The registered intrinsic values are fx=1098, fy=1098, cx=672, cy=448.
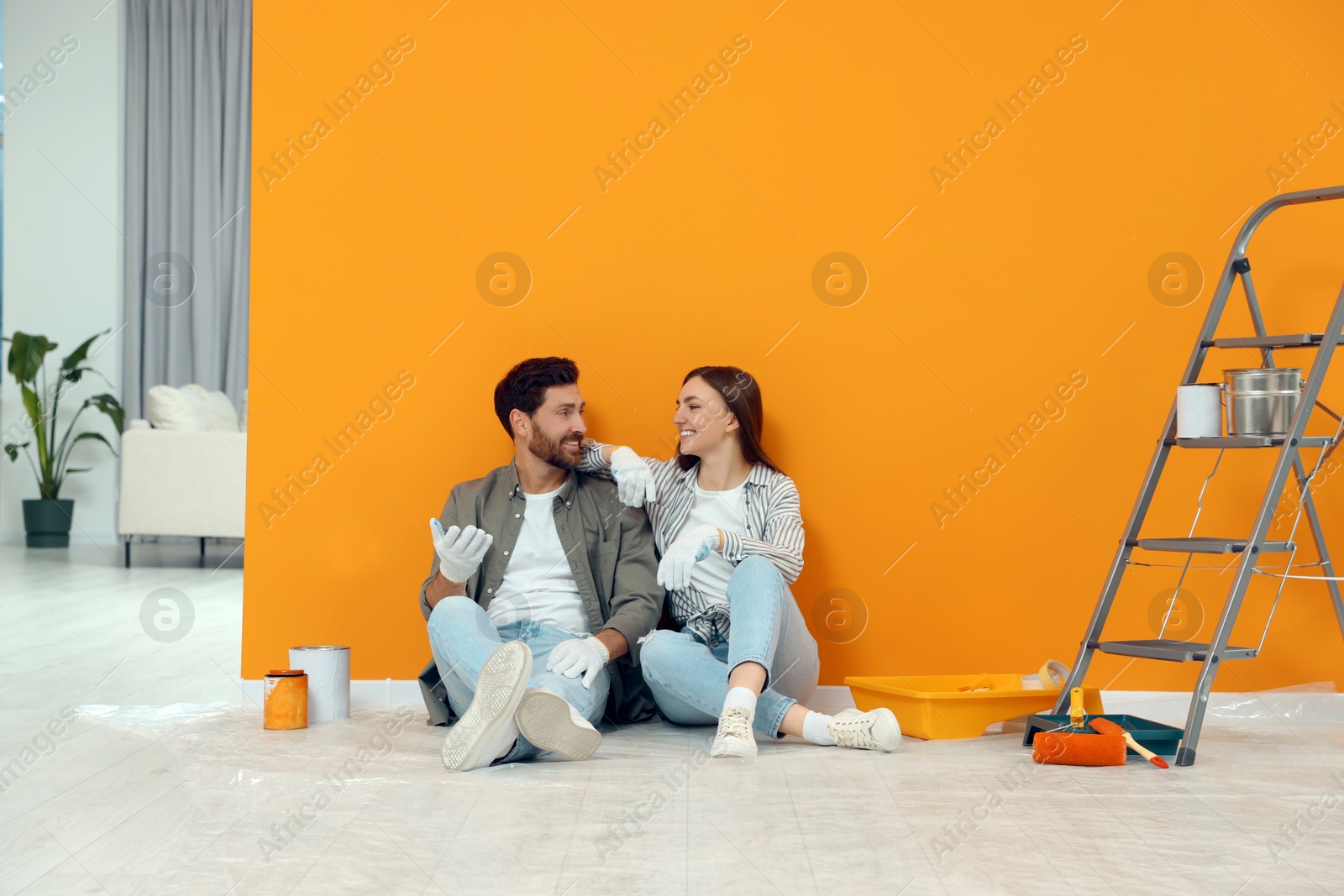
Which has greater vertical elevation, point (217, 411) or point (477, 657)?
point (217, 411)

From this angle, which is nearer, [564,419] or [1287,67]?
[564,419]

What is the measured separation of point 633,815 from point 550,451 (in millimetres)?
Answer: 953

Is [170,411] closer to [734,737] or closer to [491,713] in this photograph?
[491,713]

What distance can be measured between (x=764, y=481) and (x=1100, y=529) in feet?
2.69

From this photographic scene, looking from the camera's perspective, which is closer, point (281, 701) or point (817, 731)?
point (817, 731)

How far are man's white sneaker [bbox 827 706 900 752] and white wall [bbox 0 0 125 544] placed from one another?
5.94m

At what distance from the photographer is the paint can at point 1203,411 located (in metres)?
2.24

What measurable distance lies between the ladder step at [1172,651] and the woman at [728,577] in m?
0.50

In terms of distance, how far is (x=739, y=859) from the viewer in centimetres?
144

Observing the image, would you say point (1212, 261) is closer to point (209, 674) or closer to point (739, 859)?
point (739, 859)

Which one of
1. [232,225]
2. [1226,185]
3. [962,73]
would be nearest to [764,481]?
[962,73]

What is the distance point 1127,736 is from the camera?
2.03 metres

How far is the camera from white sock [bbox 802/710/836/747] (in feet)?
6.95

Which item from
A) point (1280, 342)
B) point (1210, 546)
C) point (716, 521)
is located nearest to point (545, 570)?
point (716, 521)
